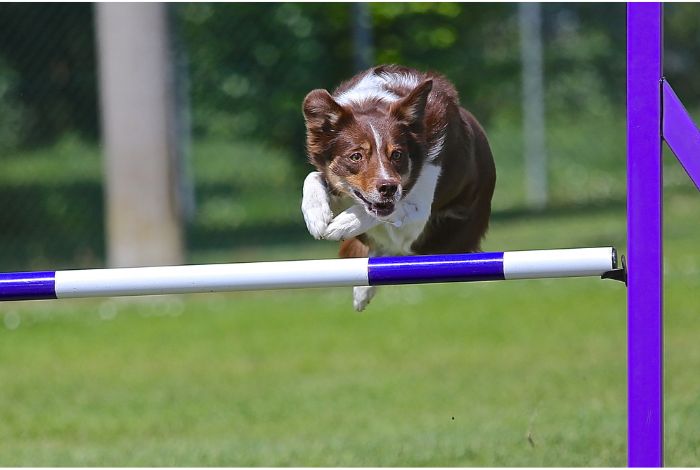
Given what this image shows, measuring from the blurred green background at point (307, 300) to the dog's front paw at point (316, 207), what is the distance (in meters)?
1.90

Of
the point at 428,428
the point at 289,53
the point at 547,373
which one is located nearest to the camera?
the point at 428,428

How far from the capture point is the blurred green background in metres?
7.22

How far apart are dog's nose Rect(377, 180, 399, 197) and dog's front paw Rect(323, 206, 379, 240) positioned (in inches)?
5.7

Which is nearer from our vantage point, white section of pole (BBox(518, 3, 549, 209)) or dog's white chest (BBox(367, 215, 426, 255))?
dog's white chest (BBox(367, 215, 426, 255))

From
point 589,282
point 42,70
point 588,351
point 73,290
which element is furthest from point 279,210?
point 73,290

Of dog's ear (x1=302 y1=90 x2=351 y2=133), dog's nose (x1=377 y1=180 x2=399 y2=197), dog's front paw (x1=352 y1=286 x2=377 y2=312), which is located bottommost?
dog's front paw (x1=352 y1=286 x2=377 y2=312)

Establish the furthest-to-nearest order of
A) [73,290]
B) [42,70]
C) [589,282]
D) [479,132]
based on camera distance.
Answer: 1. [42,70]
2. [589,282]
3. [479,132]
4. [73,290]

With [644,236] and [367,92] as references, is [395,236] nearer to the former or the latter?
[367,92]

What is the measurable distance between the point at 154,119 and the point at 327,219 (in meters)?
7.61

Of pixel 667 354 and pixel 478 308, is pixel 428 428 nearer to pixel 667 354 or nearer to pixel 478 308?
pixel 667 354

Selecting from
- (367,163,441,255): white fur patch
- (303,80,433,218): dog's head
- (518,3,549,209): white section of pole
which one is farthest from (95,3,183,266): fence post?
(303,80,433,218): dog's head

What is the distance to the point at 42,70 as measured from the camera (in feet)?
45.6

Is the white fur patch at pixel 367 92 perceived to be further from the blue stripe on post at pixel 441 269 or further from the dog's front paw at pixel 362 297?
the blue stripe on post at pixel 441 269

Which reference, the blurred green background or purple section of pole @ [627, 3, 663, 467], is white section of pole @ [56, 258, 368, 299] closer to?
purple section of pole @ [627, 3, 663, 467]
